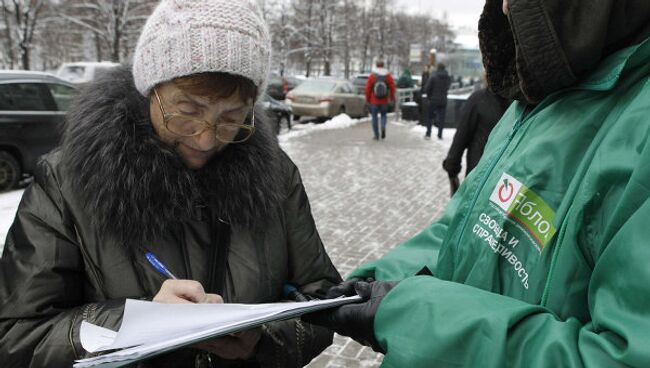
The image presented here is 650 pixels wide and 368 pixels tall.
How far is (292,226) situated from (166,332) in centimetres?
78

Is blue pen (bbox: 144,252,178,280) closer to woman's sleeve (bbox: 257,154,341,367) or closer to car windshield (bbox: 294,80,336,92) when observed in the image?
woman's sleeve (bbox: 257,154,341,367)

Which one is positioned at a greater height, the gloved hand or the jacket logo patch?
the jacket logo patch

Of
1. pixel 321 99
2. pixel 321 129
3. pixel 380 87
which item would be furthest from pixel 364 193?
pixel 321 99

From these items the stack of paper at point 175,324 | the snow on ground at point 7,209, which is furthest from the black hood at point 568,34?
the snow on ground at point 7,209

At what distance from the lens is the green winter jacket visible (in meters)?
0.94

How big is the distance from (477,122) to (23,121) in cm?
685

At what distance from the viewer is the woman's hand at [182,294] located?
1.45m

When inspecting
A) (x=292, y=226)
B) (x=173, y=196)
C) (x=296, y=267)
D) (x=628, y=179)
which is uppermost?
(x=628, y=179)

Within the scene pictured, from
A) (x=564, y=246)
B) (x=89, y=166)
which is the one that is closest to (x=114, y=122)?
(x=89, y=166)

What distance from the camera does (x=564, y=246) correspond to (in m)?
1.10

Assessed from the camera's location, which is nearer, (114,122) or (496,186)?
(496,186)

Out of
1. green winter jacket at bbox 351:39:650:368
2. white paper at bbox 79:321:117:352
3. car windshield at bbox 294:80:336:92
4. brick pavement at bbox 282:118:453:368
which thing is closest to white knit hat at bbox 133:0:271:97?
white paper at bbox 79:321:117:352

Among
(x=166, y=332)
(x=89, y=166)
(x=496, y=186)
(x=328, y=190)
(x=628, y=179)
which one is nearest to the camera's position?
(x=628, y=179)

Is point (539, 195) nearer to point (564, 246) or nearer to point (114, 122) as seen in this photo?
point (564, 246)
